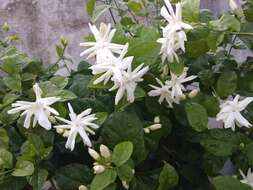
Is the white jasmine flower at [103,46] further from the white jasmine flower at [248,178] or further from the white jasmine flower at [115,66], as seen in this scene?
the white jasmine flower at [248,178]

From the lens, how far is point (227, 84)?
0.94 m

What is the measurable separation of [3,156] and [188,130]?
1.25 ft

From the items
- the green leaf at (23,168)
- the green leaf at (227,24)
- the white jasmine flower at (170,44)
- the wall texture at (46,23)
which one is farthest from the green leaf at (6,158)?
the wall texture at (46,23)

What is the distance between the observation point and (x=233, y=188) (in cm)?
83

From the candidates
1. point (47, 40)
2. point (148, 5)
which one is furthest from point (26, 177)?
point (47, 40)

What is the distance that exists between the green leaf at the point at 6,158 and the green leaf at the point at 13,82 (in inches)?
5.8

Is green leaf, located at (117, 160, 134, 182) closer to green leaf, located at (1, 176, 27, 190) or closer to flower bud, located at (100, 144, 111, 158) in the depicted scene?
flower bud, located at (100, 144, 111, 158)

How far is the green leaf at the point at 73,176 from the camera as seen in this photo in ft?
2.86

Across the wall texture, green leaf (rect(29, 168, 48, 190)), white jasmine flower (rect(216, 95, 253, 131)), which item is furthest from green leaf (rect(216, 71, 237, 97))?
the wall texture

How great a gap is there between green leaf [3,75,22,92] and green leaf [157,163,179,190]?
0.34m

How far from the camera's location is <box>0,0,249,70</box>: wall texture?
196 cm

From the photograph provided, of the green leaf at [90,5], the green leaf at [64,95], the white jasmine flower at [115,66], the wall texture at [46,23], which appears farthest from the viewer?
the wall texture at [46,23]

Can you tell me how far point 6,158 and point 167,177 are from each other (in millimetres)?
295

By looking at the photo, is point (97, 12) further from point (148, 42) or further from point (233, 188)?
point (233, 188)
